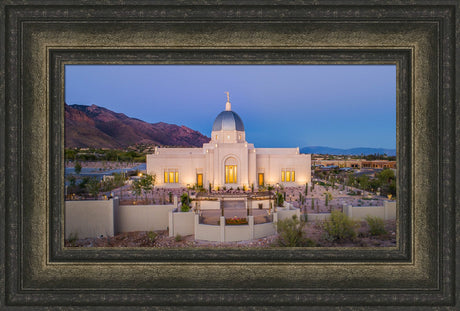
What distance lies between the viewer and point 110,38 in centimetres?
287

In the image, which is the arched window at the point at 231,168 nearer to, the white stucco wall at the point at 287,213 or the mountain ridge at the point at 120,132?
the mountain ridge at the point at 120,132

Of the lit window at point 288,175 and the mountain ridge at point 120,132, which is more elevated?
the mountain ridge at point 120,132

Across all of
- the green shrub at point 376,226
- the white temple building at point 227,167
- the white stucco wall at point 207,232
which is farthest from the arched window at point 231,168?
the green shrub at point 376,226

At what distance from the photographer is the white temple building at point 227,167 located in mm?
14094

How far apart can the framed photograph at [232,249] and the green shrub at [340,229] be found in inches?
48.9

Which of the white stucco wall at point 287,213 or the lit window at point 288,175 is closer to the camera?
the white stucco wall at point 287,213

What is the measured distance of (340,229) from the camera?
432 centimetres

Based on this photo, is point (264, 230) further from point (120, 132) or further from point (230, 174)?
point (120, 132)

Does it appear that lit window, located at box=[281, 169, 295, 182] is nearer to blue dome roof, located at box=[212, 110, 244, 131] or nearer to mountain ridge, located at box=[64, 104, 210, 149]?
blue dome roof, located at box=[212, 110, 244, 131]

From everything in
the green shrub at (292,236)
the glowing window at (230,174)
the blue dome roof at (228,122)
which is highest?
the blue dome roof at (228,122)

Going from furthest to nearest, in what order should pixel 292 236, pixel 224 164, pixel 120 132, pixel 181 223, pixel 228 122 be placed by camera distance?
pixel 228 122, pixel 224 164, pixel 120 132, pixel 181 223, pixel 292 236

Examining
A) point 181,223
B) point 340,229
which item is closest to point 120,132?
point 181,223

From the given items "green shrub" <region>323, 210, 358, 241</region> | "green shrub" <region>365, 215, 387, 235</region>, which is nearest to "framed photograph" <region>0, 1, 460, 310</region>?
"green shrub" <region>323, 210, 358, 241</region>

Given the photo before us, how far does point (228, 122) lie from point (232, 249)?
520 inches
